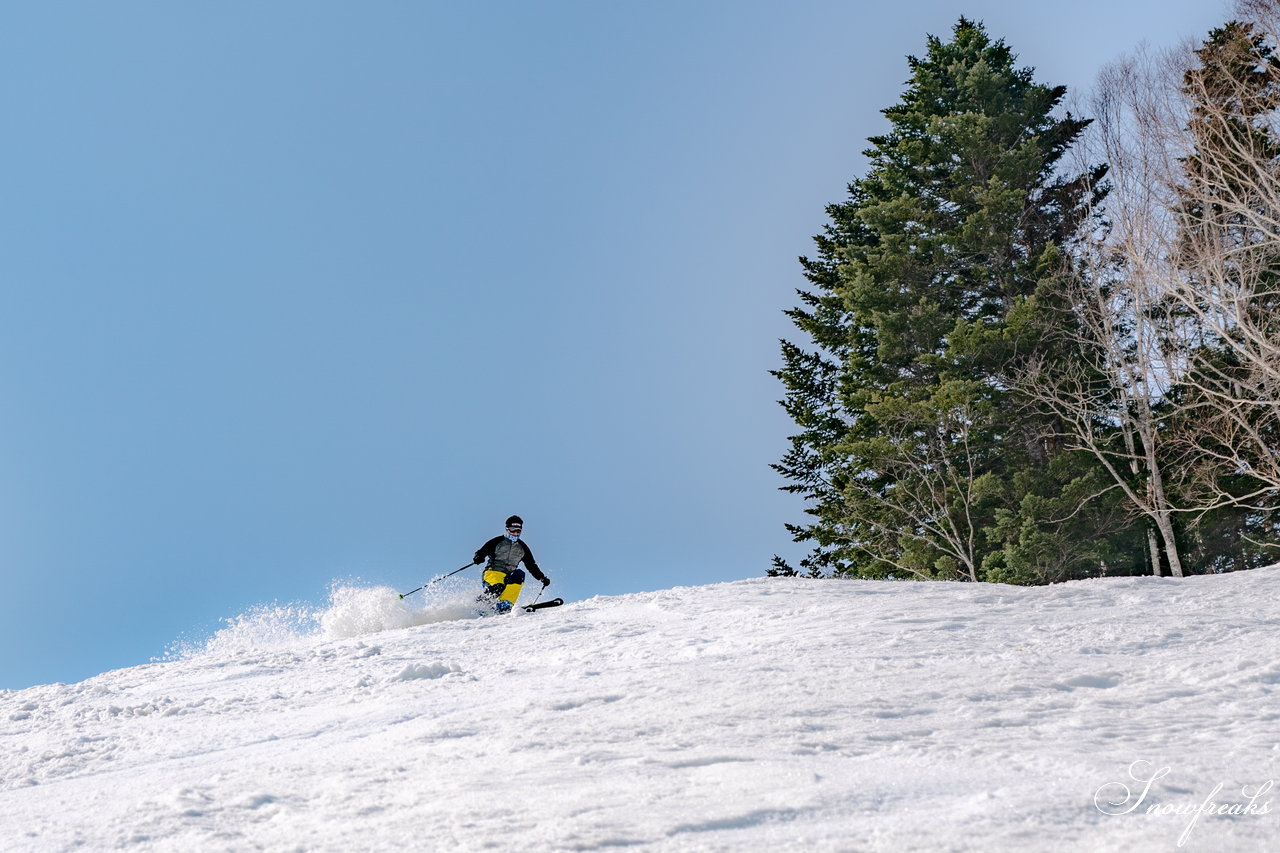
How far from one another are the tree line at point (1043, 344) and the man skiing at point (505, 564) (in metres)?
10.4

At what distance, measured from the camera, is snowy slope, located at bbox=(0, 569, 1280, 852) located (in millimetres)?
4020

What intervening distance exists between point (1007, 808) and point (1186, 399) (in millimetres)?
20598

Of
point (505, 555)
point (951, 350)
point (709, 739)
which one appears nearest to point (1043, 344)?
point (951, 350)

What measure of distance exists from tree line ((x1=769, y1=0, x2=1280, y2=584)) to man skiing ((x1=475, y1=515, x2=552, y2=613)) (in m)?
10.4

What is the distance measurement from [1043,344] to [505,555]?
→ 566 inches

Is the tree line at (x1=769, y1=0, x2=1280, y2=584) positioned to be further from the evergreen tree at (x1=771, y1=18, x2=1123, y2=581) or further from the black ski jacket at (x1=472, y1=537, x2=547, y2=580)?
the black ski jacket at (x1=472, y1=537, x2=547, y2=580)

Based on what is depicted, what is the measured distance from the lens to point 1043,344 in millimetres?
22500

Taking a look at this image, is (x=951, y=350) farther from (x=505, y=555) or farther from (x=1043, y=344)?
(x=505, y=555)

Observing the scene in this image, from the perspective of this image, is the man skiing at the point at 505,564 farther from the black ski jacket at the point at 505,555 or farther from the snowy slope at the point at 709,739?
the snowy slope at the point at 709,739

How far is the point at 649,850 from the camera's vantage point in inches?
146

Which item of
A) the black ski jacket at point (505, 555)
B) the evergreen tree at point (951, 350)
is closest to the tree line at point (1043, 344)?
the evergreen tree at point (951, 350)

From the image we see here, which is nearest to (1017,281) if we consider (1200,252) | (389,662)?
(1200,252)

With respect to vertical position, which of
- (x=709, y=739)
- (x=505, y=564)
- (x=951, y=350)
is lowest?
(x=709, y=739)

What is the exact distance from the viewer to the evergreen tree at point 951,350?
21.3 metres
